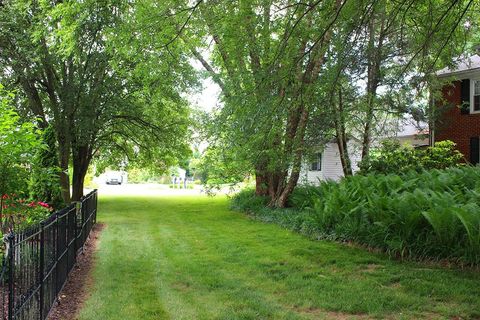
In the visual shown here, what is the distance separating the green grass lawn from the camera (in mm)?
5504

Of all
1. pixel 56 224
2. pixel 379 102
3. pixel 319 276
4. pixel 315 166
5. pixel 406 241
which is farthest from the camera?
pixel 315 166

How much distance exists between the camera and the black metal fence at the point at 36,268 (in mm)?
3906

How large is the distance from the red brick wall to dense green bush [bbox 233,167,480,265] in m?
9.39

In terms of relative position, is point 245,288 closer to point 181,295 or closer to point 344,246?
point 181,295

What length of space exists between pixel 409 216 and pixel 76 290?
5.41 meters

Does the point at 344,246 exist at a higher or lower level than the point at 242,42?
lower

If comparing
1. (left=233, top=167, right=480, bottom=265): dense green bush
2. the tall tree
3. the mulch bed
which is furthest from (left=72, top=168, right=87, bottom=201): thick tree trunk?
the mulch bed

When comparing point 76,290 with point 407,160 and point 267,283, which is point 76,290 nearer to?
point 267,283

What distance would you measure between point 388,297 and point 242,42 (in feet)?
15.5

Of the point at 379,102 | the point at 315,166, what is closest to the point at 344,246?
the point at 379,102

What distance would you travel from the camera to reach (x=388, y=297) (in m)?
5.87

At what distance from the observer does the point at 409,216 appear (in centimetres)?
809

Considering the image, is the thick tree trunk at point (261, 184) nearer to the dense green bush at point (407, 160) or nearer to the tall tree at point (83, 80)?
the dense green bush at point (407, 160)

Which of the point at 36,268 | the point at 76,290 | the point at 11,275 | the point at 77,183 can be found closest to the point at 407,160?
the point at 76,290
